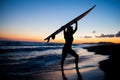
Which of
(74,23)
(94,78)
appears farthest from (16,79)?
(74,23)

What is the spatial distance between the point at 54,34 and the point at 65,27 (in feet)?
2.12

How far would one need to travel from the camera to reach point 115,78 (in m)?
6.09

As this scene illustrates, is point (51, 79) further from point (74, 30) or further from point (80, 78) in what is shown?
point (74, 30)

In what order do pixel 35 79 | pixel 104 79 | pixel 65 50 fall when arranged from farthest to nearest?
pixel 65 50 → pixel 35 79 → pixel 104 79

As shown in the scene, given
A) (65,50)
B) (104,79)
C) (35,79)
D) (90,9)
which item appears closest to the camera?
(104,79)

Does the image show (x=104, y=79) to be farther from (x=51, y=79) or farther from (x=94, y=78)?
(x=51, y=79)

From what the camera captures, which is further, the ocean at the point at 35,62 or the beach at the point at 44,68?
the ocean at the point at 35,62

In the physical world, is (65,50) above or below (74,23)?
below

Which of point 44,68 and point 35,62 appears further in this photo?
point 35,62

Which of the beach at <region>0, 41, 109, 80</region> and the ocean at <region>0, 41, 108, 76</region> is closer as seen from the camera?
the beach at <region>0, 41, 109, 80</region>

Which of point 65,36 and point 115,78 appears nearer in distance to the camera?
point 115,78

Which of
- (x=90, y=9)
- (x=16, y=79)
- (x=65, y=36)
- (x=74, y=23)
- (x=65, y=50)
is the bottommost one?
(x=16, y=79)

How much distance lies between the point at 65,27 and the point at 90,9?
7.57ft

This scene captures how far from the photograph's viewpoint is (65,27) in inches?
305
